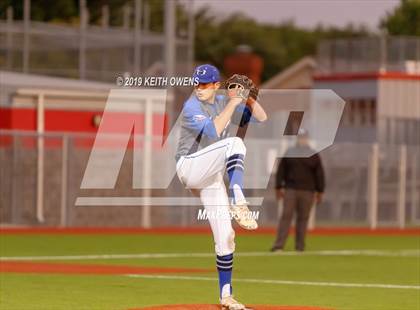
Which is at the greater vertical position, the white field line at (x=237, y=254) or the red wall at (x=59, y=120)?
the red wall at (x=59, y=120)

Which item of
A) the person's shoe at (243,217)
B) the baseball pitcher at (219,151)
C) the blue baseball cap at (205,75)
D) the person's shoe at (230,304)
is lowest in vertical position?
the person's shoe at (230,304)

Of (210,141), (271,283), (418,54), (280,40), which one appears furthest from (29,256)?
(280,40)

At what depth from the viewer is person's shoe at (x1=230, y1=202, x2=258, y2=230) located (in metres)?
13.6

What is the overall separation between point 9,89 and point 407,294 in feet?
69.9

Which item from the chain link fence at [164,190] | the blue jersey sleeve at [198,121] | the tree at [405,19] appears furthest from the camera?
the tree at [405,19]

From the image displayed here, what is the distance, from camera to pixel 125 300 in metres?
16.6

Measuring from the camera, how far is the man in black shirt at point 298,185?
26833 mm

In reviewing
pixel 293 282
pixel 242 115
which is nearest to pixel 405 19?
pixel 293 282

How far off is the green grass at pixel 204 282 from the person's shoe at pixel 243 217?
8.32ft

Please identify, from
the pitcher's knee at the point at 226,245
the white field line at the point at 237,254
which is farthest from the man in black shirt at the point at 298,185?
the pitcher's knee at the point at 226,245

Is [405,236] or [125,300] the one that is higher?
[125,300]

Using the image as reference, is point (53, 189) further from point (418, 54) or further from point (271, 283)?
point (418, 54)

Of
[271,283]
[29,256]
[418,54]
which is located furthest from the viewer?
[418,54]

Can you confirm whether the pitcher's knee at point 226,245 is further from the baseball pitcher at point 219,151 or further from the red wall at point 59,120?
the red wall at point 59,120
